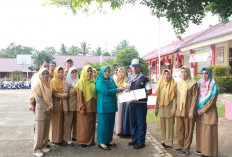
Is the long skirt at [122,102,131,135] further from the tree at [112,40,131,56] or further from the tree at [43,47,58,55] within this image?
the tree at [43,47,58,55]

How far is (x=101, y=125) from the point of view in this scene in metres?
4.20

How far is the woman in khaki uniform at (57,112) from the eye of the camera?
13.9ft

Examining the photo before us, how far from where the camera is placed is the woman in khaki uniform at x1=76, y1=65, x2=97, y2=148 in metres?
4.18

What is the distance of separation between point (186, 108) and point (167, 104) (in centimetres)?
40

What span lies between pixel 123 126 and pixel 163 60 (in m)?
17.7

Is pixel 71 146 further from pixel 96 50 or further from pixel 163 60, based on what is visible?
pixel 96 50

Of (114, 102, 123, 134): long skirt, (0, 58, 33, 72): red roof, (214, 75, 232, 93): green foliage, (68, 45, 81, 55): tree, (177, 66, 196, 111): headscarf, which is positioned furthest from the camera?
(68, 45, 81, 55): tree

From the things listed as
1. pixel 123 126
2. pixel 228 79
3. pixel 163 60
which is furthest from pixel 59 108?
pixel 163 60

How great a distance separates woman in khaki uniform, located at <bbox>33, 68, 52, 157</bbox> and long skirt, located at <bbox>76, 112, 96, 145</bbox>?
0.68 m

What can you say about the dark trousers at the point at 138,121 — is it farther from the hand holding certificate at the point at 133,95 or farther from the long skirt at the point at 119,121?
the long skirt at the point at 119,121

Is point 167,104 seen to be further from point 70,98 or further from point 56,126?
point 56,126

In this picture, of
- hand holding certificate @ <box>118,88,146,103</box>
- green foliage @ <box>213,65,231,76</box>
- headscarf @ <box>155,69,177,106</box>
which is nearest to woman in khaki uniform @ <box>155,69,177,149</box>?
headscarf @ <box>155,69,177,106</box>

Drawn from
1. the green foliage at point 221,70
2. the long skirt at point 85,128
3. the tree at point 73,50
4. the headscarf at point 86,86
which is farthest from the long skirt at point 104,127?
the tree at point 73,50

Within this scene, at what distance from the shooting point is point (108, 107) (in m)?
4.13
